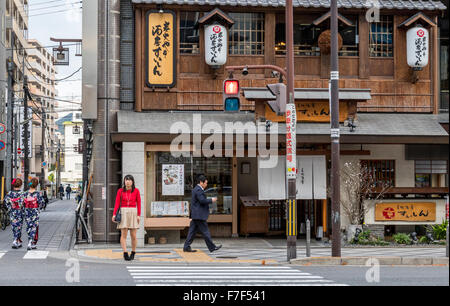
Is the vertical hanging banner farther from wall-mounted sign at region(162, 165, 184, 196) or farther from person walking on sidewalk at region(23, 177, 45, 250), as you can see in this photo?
person walking on sidewalk at region(23, 177, 45, 250)

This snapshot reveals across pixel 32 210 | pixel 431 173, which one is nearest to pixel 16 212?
pixel 32 210

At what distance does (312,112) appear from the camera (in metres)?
19.9

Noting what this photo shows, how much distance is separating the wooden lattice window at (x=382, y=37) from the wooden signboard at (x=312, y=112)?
8.82 feet

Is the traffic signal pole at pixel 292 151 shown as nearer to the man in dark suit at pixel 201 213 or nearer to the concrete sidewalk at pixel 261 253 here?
the concrete sidewalk at pixel 261 253

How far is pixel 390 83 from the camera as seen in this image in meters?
21.0

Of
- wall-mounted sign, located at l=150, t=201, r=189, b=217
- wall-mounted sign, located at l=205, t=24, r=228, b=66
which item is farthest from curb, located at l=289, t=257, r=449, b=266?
wall-mounted sign, located at l=205, t=24, r=228, b=66

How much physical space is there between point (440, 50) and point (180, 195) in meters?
10.9

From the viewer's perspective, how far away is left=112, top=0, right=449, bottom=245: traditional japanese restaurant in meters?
19.2

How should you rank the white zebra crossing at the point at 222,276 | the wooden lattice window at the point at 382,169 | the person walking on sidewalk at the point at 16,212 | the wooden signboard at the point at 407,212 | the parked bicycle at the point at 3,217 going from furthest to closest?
the parked bicycle at the point at 3,217 < the wooden lattice window at the point at 382,169 < the wooden signboard at the point at 407,212 < the person walking on sidewalk at the point at 16,212 < the white zebra crossing at the point at 222,276

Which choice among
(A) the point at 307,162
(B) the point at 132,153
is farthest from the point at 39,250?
(A) the point at 307,162

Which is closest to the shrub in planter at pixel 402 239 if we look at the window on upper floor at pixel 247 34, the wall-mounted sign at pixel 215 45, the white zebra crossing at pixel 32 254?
the window on upper floor at pixel 247 34

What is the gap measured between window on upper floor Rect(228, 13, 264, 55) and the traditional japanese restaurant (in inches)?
1.3

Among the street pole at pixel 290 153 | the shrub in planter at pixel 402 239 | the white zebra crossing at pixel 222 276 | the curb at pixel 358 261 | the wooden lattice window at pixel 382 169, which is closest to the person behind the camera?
the white zebra crossing at pixel 222 276

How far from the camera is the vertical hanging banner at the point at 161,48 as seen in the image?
19.8 meters
